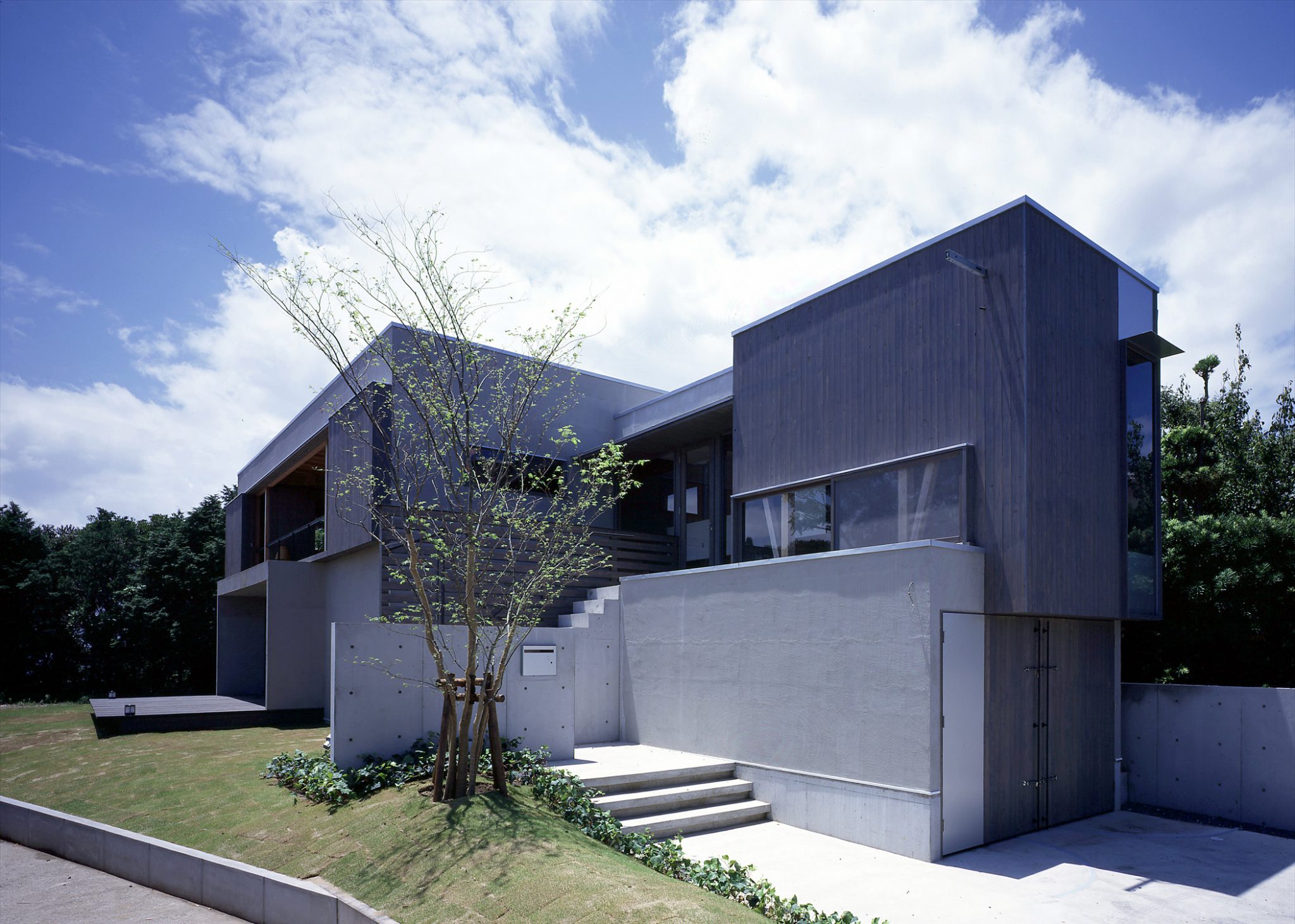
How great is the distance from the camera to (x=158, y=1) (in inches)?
377

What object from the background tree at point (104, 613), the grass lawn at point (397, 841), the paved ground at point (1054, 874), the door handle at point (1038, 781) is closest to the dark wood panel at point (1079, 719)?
the door handle at point (1038, 781)

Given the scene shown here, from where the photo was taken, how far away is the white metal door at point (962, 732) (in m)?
8.20

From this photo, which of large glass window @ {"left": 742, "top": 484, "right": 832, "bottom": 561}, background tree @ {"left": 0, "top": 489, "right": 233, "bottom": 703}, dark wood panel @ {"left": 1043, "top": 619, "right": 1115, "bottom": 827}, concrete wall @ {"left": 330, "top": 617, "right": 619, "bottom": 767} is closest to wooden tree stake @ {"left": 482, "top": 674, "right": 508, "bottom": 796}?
concrete wall @ {"left": 330, "top": 617, "right": 619, "bottom": 767}

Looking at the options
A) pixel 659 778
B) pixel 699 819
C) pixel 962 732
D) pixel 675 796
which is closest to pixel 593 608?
pixel 659 778

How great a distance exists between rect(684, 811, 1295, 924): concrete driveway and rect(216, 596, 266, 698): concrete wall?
689 inches

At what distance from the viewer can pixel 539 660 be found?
10.4 m

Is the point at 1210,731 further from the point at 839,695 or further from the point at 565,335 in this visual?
the point at 565,335

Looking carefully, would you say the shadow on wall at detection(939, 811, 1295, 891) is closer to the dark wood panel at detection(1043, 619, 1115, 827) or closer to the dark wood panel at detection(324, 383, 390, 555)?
the dark wood panel at detection(1043, 619, 1115, 827)

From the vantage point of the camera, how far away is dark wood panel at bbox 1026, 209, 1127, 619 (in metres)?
8.85

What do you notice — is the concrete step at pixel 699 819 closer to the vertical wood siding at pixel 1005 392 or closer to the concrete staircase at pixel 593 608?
the vertical wood siding at pixel 1005 392

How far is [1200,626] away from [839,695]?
20.1 ft

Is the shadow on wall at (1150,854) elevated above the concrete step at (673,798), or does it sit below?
below

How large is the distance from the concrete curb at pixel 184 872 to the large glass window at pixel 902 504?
6518mm

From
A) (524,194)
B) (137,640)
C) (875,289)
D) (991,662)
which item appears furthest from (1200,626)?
(137,640)
